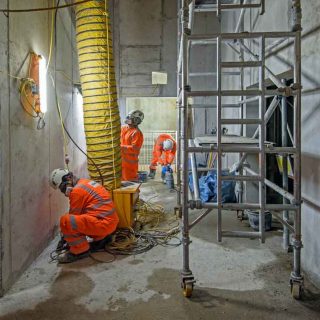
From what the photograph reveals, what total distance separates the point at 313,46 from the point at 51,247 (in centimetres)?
377

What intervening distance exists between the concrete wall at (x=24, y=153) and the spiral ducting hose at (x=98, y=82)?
0.46 metres

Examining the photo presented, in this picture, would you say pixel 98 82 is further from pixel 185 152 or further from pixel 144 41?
pixel 144 41

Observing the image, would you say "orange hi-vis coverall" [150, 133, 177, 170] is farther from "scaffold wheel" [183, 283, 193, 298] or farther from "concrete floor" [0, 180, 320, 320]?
"scaffold wheel" [183, 283, 193, 298]

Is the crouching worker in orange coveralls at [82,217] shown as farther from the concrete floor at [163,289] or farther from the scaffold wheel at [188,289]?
the scaffold wheel at [188,289]

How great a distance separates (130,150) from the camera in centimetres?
663

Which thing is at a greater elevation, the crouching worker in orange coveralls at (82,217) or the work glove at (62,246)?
the crouching worker in orange coveralls at (82,217)

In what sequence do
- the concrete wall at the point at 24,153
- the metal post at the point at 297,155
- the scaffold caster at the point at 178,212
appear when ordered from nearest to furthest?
the metal post at the point at 297,155 → the concrete wall at the point at 24,153 → the scaffold caster at the point at 178,212

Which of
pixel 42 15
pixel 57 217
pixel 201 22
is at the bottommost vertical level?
pixel 57 217

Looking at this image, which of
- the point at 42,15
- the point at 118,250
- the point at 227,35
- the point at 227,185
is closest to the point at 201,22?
the point at 227,185

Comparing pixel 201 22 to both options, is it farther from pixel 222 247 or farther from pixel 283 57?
pixel 222 247

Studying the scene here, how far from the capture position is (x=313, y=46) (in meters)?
2.93

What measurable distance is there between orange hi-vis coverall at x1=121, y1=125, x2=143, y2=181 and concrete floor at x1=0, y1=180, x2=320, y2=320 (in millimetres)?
2963

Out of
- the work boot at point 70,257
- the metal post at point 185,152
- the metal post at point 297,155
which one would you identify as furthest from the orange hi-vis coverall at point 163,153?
the metal post at point 297,155

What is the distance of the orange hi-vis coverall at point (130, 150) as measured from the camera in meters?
6.59
